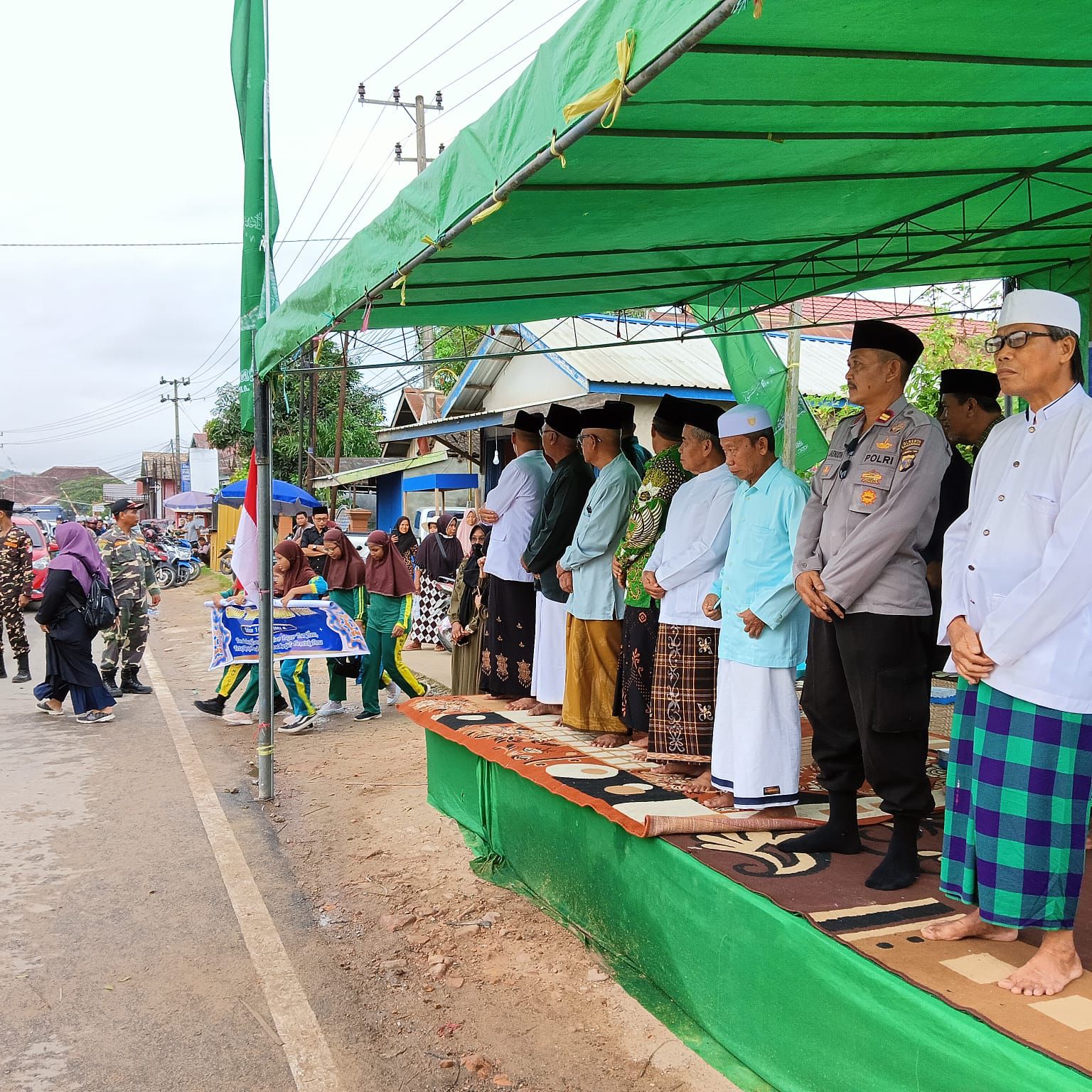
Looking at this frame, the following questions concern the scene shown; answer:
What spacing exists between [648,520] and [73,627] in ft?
19.7

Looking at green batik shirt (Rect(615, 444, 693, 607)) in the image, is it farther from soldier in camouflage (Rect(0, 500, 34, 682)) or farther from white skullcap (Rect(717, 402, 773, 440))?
soldier in camouflage (Rect(0, 500, 34, 682))

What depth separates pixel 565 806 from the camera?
169 inches

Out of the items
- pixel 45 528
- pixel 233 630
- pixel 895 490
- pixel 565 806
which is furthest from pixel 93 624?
pixel 45 528

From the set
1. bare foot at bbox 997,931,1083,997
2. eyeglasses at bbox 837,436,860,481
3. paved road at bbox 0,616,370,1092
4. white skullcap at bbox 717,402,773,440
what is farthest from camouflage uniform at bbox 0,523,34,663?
bare foot at bbox 997,931,1083,997

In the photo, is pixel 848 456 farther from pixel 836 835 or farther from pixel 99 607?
pixel 99 607

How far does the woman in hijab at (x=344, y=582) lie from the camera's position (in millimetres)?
8766

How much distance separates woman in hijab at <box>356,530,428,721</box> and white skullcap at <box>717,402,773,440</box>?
5.08m

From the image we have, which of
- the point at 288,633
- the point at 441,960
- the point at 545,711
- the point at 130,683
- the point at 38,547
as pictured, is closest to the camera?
the point at 441,960

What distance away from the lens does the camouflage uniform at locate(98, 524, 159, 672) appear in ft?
32.1

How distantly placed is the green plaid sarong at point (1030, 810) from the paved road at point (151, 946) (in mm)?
2099

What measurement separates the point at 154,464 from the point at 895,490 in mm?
77209

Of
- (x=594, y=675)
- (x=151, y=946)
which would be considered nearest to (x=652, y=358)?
(x=594, y=675)

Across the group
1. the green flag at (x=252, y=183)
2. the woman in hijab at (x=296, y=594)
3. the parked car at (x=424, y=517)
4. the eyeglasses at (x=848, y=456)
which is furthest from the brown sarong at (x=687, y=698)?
the parked car at (x=424, y=517)

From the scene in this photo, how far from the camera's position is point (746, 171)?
3.75 meters
